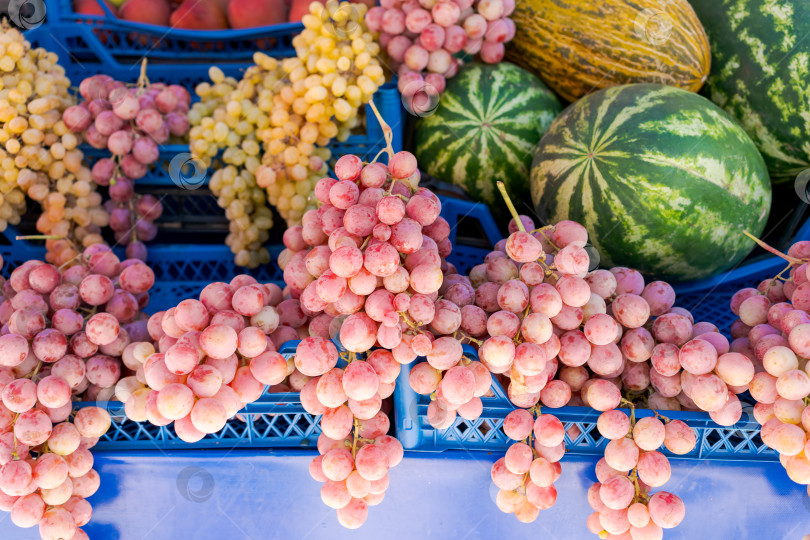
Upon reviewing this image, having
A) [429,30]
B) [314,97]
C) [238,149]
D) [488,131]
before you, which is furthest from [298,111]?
[488,131]

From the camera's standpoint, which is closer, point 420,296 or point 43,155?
point 420,296

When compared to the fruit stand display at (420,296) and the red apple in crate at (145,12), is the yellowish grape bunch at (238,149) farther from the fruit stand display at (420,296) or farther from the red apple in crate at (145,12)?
the red apple in crate at (145,12)

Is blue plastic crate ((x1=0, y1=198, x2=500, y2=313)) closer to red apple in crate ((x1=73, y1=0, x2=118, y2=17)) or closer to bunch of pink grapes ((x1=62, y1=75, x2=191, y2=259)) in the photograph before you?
bunch of pink grapes ((x1=62, y1=75, x2=191, y2=259))

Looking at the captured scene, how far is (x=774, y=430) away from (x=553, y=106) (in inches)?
34.2

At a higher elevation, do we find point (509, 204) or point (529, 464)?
point (509, 204)

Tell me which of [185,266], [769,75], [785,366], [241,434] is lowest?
[185,266]

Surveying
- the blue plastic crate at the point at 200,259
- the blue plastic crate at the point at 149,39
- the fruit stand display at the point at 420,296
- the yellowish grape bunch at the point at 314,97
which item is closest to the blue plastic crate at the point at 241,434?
the fruit stand display at the point at 420,296

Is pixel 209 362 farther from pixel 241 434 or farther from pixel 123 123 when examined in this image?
pixel 123 123

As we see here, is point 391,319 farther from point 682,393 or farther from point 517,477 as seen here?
point 682,393

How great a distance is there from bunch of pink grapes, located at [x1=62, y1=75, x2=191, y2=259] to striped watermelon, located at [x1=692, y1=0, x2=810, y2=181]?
123 cm

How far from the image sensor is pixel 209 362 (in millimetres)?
695

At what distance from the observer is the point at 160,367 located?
0.68 metres

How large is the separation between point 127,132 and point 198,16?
59 cm

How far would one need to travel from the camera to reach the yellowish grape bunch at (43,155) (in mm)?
1065
